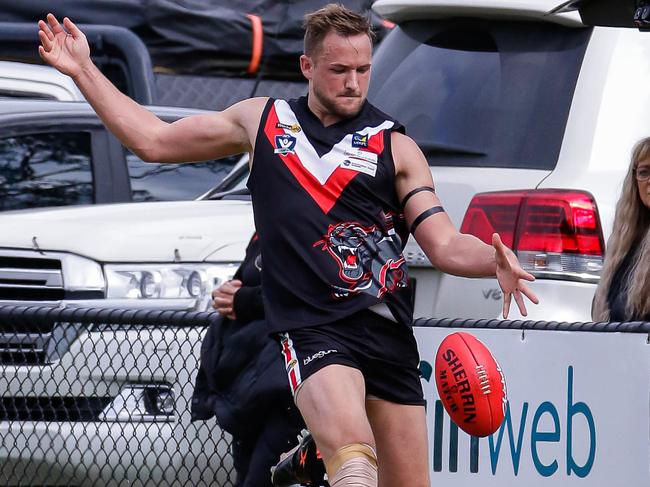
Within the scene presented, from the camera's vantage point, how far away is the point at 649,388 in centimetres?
544

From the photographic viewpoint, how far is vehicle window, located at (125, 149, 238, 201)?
8.36 m

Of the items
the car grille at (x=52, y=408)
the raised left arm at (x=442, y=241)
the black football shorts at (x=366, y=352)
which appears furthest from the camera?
the car grille at (x=52, y=408)

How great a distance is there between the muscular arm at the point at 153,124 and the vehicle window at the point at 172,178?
117 inches

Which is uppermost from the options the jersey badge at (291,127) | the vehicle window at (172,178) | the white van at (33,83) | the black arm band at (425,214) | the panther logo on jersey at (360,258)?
the white van at (33,83)

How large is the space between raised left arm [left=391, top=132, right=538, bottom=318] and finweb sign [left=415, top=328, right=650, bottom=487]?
792 mm

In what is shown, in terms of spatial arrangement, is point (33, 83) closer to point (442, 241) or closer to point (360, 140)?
point (360, 140)

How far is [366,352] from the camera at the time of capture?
4992mm

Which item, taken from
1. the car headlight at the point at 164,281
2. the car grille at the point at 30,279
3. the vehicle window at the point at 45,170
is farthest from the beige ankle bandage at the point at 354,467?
the vehicle window at the point at 45,170

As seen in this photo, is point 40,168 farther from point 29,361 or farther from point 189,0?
point 189,0

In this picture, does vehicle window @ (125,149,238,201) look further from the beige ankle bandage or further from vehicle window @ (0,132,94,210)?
the beige ankle bandage

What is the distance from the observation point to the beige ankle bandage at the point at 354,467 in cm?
471

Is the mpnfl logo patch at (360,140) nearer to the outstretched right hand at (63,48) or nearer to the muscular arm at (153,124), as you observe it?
the muscular arm at (153,124)

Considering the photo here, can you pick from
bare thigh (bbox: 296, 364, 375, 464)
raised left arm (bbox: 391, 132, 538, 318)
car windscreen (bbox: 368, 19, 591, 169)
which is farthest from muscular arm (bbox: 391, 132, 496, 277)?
car windscreen (bbox: 368, 19, 591, 169)

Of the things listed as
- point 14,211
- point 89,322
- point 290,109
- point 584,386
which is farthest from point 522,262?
point 14,211
